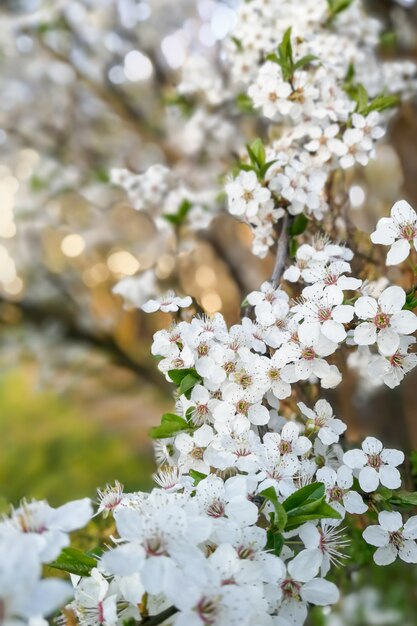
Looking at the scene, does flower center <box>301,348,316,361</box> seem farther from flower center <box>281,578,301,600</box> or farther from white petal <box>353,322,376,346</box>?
flower center <box>281,578,301,600</box>

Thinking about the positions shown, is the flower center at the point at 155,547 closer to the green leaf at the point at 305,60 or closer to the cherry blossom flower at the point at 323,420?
the cherry blossom flower at the point at 323,420

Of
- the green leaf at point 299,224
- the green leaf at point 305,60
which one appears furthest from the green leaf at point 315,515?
the green leaf at point 305,60

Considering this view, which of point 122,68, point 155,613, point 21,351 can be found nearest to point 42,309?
point 21,351

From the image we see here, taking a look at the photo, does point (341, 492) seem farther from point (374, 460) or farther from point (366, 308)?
point (366, 308)

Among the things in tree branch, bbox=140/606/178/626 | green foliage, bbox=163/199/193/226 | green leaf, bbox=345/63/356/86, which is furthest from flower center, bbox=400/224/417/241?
green foliage, bbox=163/199/193/226

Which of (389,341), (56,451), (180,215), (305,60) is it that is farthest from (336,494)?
(56,451)

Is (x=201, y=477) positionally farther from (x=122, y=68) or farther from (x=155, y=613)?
(x=122, y=68)

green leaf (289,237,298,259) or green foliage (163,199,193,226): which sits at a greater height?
green leaf (289,237,298,259)
